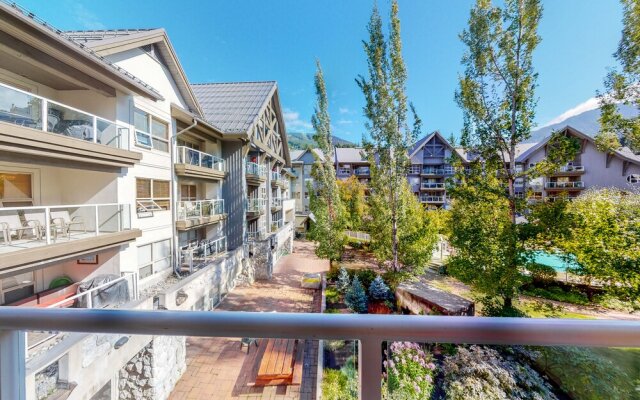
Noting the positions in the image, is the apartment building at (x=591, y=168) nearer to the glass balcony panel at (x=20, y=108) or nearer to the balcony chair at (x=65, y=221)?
the glass balcony panel at (x=20, y=108)

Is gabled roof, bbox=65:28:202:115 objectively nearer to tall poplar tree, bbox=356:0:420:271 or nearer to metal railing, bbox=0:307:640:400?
tall poplar tree, bbox=356:0:420:271

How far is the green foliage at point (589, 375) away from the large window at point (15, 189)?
9121 millimetres

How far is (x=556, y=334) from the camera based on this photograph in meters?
0.85

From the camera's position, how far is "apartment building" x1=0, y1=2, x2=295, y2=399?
3.46 m

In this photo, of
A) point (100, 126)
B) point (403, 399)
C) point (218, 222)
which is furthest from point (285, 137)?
point (403, 399)

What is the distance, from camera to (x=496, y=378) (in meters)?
1.62

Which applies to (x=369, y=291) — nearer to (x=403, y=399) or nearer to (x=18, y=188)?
(x=403, y=399)

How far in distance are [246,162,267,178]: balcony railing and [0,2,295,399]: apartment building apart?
179 centimetres

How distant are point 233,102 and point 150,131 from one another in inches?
275

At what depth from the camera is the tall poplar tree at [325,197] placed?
1344 centimetres

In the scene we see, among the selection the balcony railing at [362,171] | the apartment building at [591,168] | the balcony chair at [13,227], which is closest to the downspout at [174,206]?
the balcony chair at [13,227]

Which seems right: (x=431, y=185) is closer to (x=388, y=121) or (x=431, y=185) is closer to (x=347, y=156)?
(x=347, y=156)

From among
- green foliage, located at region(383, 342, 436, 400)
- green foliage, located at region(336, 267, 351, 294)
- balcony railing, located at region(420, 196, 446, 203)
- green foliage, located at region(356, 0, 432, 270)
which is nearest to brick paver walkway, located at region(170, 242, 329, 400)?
green foliage, located at region(383, 342, 436, 400)

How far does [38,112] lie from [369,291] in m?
10.5
